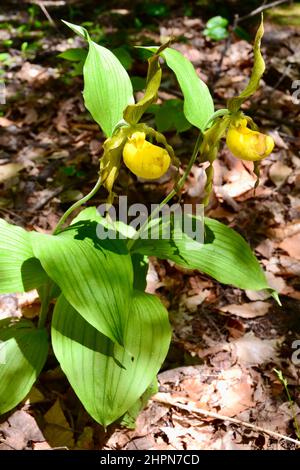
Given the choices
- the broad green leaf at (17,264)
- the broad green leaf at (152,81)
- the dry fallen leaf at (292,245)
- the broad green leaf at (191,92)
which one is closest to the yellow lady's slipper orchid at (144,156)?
the broad green leaf at (152,81)

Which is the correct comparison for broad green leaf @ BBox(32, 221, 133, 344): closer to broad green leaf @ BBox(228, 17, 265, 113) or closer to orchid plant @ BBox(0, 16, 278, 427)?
orchid plant @ BBox(0, 16, 278, 427)

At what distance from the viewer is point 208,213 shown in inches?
97.6

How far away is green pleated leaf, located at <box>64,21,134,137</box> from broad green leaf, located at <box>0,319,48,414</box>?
77cm

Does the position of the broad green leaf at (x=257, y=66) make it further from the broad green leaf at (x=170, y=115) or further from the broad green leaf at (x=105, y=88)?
the broad green leaf at (x=170, y=115)

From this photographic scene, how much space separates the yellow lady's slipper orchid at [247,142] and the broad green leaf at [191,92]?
0.41 ft

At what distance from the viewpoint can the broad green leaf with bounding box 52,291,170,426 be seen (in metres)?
1.49

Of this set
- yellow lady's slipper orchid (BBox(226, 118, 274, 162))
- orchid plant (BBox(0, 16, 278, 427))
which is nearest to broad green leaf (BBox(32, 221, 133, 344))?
orchid plant (BBox(0, 16, 278, 427))

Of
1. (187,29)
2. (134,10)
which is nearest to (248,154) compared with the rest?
(187,29)

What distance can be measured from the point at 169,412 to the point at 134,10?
347cm

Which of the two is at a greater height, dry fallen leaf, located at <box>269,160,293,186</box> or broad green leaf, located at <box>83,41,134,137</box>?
broad green leaf, located at <box>83,41,134,137</box>

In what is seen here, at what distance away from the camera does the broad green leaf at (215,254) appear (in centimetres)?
168

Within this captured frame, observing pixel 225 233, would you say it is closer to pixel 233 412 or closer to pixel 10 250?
pixel 233 412

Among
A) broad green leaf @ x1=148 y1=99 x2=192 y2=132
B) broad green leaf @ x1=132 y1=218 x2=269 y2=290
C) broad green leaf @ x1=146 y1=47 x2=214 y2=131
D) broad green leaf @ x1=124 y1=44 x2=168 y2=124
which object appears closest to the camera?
broad green leaf @ x1=124 y1=44 x2=168 y2=124

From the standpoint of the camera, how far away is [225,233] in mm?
1823
